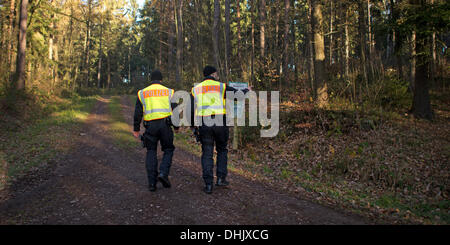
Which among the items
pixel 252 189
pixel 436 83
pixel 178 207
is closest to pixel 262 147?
pixel 252 189

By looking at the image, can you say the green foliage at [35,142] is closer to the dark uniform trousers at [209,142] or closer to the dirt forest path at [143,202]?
the dirt forest path at [143,202]

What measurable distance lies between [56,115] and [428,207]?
1813 centimetres

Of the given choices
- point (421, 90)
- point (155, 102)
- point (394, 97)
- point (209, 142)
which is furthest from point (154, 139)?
point (394, 97)

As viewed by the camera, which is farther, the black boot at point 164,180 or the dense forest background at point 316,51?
the dense forest background at point 316,51

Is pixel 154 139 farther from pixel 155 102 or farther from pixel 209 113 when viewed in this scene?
pixel 209 113

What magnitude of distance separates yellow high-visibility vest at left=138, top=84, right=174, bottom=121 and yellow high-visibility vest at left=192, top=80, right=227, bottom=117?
0.61 metres

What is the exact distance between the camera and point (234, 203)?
5.38m

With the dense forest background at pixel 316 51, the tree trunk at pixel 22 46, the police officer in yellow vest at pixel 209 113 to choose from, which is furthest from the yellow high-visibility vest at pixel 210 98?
the tree trunk at pixel 22 46

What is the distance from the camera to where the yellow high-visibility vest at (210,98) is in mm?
5848

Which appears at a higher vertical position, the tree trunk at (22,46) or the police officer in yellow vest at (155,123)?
the tree trunk at (22,46)

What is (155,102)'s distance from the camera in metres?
5.83

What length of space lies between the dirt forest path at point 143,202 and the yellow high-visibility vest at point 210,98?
1616 mm

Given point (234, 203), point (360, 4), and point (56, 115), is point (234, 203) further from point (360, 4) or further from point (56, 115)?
point (56, 115)

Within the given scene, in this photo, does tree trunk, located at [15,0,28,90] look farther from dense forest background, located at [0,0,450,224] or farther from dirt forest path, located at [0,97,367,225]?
dirt forest path, located at [0,97,367,225]
